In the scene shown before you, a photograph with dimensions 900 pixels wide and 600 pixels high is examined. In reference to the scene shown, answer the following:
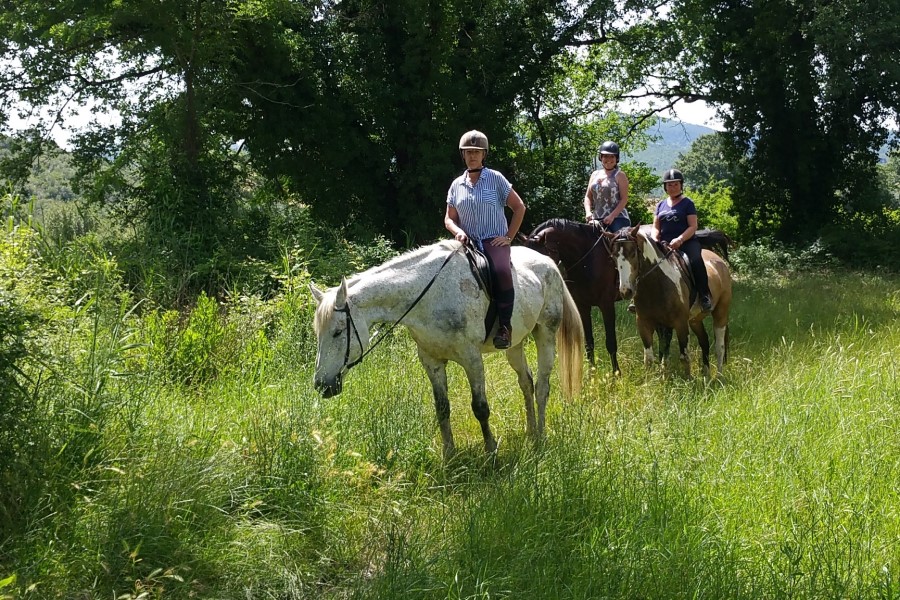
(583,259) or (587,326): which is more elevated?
(583,259)

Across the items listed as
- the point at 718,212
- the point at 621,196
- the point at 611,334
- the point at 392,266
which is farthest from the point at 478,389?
the point at 718,212

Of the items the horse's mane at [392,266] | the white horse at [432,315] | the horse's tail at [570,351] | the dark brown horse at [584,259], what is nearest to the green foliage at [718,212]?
the dark brown horse at [584,259]

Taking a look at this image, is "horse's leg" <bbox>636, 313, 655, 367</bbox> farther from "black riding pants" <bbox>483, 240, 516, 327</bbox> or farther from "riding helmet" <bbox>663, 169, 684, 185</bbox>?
"black riding pants" <bbox>483, 240, 516, 327</bbox>

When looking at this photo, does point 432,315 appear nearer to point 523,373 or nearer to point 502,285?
point 502,285

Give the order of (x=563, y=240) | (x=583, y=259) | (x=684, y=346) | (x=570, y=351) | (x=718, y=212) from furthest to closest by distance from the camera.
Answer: (x=718, y=212), (x=583, y=259), (x=563, y=240), (x=684, y=346), (x=570, y=351)

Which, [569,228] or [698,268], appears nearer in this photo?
[698,268]

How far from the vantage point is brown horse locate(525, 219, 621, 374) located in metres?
9.33

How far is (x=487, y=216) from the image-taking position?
6.37 meters

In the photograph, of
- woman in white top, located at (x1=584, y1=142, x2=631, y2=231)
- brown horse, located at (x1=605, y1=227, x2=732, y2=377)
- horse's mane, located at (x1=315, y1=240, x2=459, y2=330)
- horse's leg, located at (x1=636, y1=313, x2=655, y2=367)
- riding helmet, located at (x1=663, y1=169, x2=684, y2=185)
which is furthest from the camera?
woman in white top, located at (x1=584, y1=142, x2=631, y2=231)

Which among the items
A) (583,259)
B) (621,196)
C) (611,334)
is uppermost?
(621,196)

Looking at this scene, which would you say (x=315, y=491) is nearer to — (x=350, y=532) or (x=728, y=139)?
(x=350, y=532)

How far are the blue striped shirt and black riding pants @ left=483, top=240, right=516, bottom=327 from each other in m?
0.25

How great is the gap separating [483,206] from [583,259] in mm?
3412

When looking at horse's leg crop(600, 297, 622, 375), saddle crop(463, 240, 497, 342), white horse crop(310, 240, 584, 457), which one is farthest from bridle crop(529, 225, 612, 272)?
saddle crop(463, 240, 497, 342)
